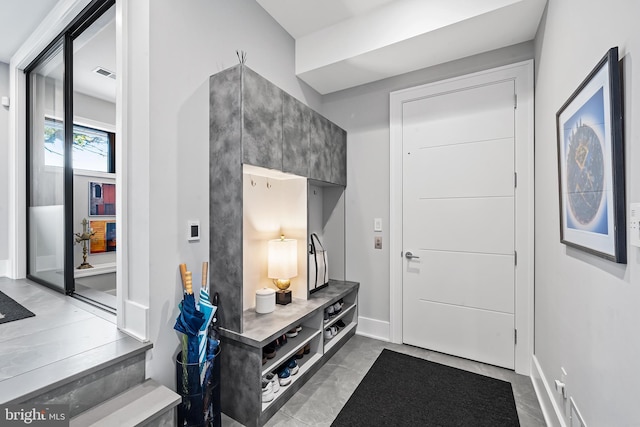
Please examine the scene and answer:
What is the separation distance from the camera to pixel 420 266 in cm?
268

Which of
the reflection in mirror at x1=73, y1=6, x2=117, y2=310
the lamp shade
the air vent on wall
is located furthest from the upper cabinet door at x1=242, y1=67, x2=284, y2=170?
the air vent on wall

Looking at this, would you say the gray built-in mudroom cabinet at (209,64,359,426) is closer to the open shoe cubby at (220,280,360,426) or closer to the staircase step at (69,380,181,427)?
the open shoe cubby at (220,280,360,426)

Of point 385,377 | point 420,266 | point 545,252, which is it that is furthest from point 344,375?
point 545,252

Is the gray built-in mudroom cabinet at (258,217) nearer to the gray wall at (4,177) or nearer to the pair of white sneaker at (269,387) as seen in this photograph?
the pair of white sneaker at (269,387)

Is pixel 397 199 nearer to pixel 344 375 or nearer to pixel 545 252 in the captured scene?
pixel 545 252

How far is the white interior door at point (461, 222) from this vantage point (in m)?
2.35

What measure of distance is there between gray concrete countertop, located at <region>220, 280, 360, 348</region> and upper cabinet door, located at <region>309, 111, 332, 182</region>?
3.39 feet

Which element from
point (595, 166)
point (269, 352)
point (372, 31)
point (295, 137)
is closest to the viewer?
point (595, 166)

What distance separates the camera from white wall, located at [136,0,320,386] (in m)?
1.58

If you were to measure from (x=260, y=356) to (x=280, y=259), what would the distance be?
2.49 ft

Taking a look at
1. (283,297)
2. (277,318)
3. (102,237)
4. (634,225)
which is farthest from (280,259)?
(102,237)

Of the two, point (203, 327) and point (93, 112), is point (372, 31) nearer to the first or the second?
point (203, 327)

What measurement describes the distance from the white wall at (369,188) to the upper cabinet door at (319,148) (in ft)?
1.44

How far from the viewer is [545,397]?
1796 millimetres
